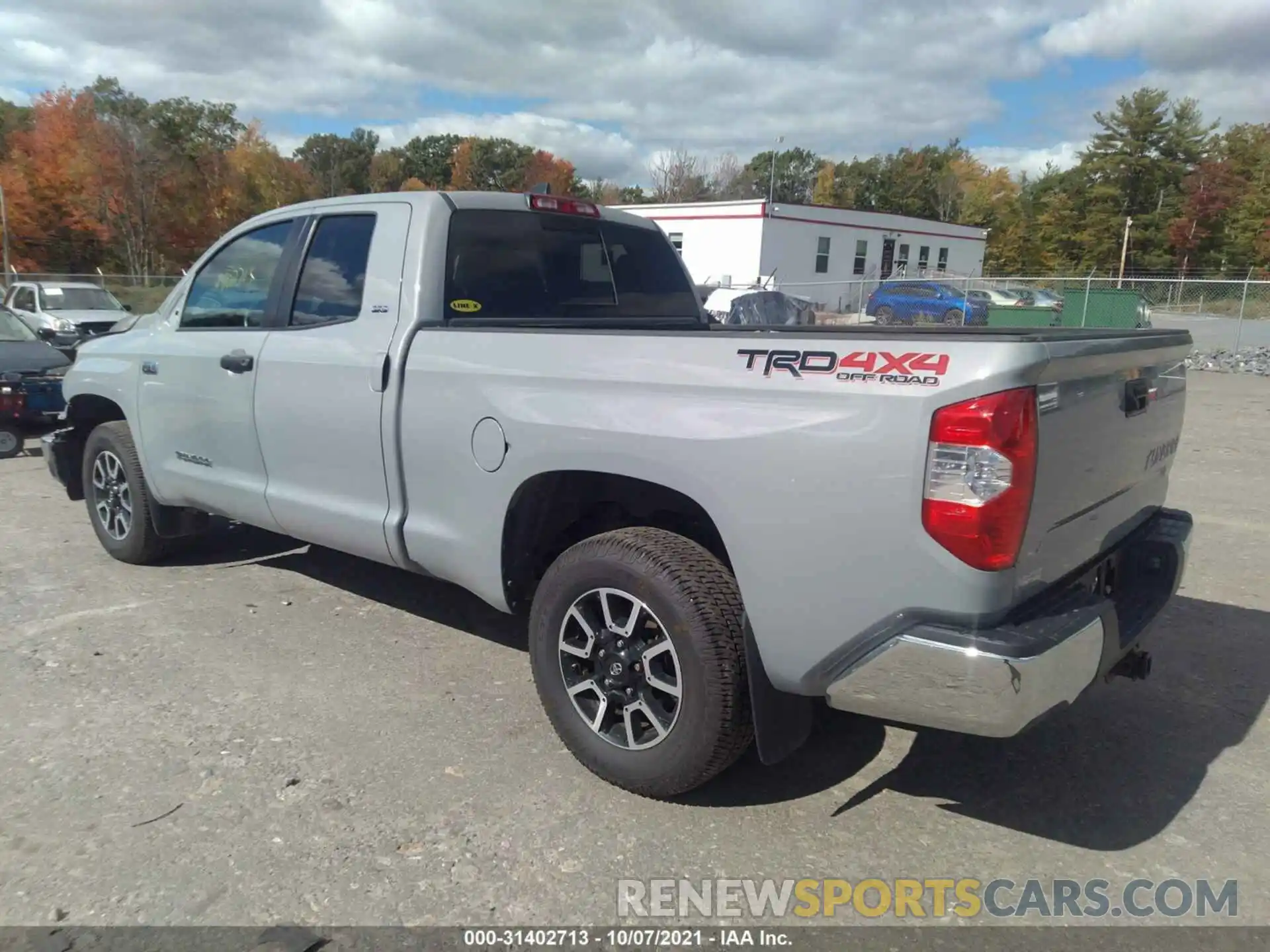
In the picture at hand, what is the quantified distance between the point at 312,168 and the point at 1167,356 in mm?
89371

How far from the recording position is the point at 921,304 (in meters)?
25.9

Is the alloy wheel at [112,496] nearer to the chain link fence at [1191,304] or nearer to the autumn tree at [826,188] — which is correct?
the chain link fence at [1191,304]

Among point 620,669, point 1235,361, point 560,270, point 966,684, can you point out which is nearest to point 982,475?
point 966,684

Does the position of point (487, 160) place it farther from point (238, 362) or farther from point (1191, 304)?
point (238, 362)

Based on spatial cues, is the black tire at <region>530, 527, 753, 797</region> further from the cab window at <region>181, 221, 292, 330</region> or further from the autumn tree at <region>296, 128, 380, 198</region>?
the autumn tree at <region>296, 128, 380, 198</region>

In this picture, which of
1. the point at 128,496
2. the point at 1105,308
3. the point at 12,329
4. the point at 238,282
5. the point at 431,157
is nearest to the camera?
the point at 238,282

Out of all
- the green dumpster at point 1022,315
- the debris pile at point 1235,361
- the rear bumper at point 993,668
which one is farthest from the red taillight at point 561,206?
the green dumpster at point 1022,315

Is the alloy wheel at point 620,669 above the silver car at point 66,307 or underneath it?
underneath

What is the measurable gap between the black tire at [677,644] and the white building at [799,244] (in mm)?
31502

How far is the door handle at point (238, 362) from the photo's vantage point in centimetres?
448

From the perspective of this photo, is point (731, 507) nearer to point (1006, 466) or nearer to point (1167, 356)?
point (1006, 466)

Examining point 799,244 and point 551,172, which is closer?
point 799,244

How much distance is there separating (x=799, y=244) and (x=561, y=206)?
37.1 m

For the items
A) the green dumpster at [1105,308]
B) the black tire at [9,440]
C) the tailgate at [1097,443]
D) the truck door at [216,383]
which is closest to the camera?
the tailgate at [1097,443]
